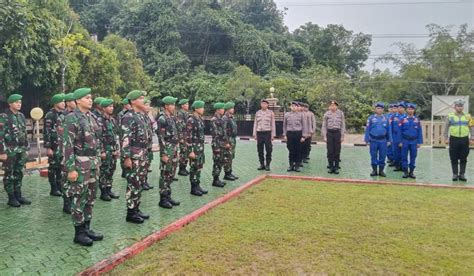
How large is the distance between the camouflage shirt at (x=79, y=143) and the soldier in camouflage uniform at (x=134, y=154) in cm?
49

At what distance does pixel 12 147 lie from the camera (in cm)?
601

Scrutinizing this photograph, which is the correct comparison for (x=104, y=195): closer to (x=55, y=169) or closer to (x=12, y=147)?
(x=55, y=169)

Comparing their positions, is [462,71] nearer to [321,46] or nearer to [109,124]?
[321,46]

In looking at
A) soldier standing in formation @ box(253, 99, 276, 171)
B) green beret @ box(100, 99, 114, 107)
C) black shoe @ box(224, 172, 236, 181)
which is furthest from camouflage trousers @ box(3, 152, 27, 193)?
soldier standing in formation @ box(253, 99, 276, 171)

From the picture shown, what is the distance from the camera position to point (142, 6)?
112 feet

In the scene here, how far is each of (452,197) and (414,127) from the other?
2186 millimetres

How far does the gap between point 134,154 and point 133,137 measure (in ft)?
0.65

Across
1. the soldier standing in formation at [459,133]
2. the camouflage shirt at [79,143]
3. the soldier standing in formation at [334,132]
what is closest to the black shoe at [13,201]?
the camouflage shirt at [79,143]

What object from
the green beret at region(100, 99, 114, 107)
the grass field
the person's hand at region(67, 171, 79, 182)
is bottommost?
the grass field

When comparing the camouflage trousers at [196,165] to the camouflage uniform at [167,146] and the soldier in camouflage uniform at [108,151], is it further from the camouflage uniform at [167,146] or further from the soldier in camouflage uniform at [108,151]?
the soldier in camouflage uniform at [108,151]

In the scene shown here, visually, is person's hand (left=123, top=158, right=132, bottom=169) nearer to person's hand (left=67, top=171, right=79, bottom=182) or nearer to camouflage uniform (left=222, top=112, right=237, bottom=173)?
person's hand (left=67, top=171, right=79, bottom=182)

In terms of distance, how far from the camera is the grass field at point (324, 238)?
3672 mm

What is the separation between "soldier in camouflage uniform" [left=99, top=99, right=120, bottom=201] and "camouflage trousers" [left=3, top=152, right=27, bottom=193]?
3.63 feet

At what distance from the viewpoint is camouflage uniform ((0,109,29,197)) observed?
19.6ft
